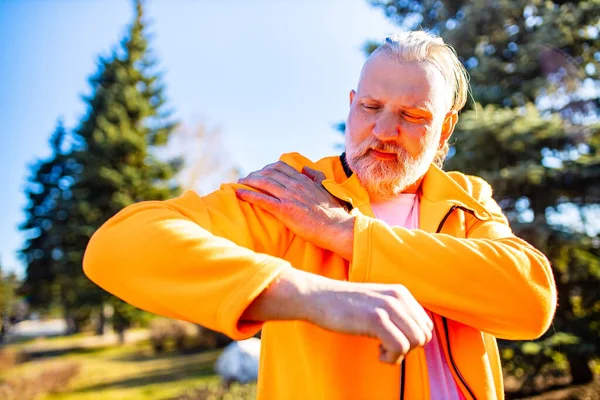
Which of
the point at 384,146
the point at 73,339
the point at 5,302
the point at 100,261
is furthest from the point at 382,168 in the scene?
the point at 73,339

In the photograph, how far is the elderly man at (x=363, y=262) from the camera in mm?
940

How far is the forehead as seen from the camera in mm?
1433

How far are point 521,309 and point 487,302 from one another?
113mm

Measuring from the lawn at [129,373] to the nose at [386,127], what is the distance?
366 inches

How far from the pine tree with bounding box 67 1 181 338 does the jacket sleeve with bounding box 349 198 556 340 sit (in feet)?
56.6

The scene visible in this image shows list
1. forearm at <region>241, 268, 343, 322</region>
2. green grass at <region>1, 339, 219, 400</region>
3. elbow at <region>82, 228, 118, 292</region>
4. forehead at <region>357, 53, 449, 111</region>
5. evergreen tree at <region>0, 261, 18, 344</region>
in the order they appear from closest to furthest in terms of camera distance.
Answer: forearm at <region>241, 268, 343, 322</region>
elbow at <region>82, 228, 118, 292</region>
forehead at <region>357, 53, 449, 111</region>
green grass at <region>1, 339, 219, 400</region>
evergreen tree at <region>0, 261, 18, 344</region>

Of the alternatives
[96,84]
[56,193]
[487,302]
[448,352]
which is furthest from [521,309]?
[56,193]

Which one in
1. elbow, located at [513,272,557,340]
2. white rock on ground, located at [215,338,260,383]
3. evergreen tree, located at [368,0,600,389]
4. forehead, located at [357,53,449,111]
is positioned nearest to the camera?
elbow, located at [513,272,557,340]

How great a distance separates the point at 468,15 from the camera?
721cm

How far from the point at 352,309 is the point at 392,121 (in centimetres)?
78

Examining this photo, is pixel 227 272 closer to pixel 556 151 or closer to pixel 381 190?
pixel 381 190

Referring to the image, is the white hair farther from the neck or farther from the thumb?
the thumb

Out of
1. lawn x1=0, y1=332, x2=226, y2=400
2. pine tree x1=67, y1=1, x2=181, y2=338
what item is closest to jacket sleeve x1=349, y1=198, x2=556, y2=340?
lawn x1=0, y1=332, x2=226, y2=400

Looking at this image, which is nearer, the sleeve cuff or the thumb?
the sleeve cuff
